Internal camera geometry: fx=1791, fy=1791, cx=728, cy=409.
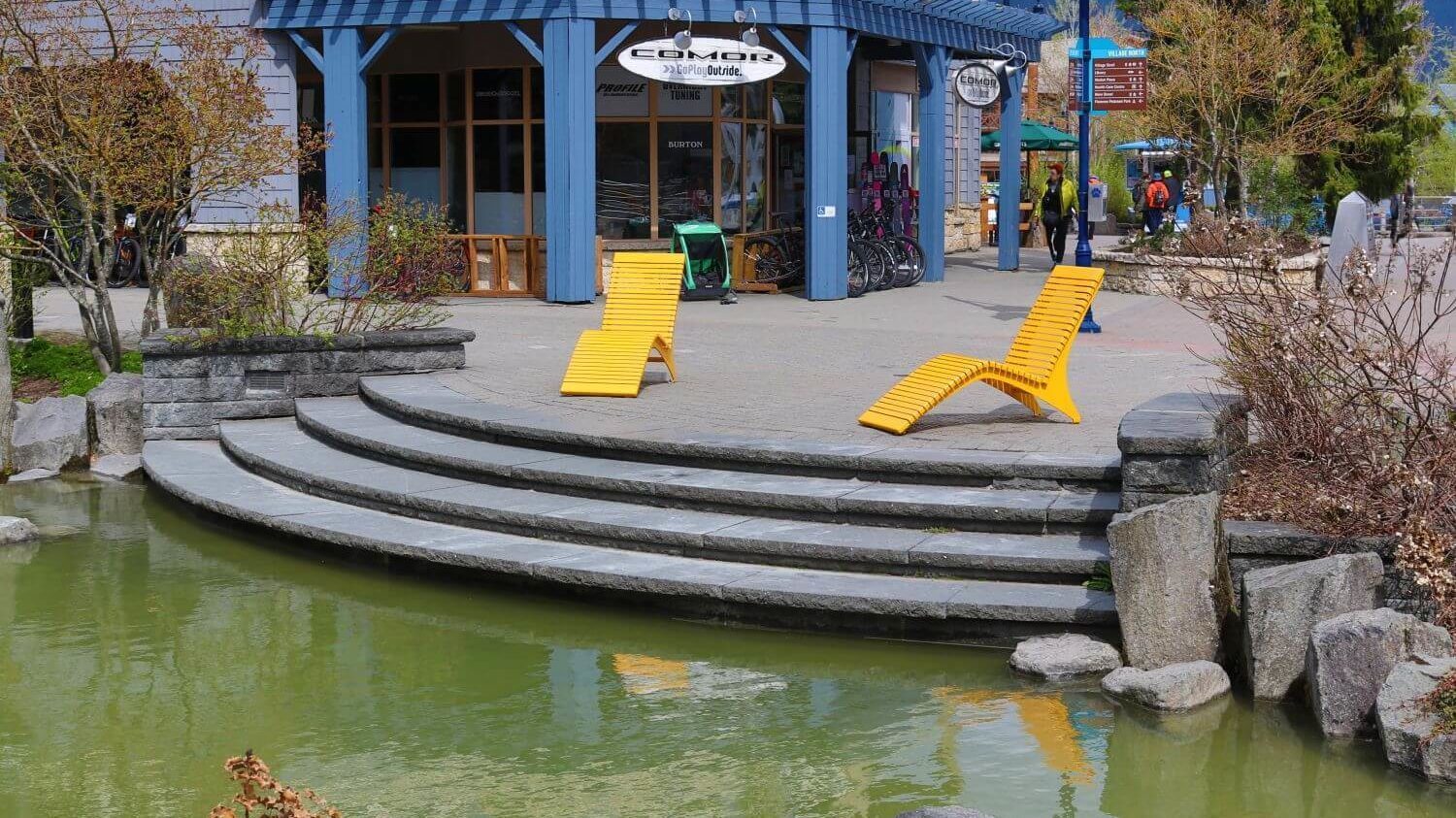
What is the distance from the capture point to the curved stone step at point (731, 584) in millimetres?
7516

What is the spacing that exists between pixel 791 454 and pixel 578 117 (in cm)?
1060

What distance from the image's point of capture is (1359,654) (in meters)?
6.30

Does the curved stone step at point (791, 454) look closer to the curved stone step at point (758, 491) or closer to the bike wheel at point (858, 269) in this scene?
the curved stone step at point (758, 491)

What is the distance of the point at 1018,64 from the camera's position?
968 inches

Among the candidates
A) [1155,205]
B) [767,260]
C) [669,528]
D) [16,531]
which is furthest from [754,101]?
[669,528]

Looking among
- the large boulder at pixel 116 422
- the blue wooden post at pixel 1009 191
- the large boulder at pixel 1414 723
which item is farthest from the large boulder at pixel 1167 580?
the blue wooden post at pixel 1009 191

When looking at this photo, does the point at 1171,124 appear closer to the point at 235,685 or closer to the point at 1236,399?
the point at 1236,399

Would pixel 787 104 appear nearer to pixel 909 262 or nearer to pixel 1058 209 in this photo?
pixel 909 262

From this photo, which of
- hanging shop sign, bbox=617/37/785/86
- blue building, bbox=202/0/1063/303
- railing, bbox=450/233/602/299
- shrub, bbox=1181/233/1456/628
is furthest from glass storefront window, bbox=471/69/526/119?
shrub, bbox=1181/233/1456/628

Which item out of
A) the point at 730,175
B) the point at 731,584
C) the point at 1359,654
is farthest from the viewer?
the point at 730,175

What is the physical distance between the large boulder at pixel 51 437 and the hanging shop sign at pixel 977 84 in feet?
43.2

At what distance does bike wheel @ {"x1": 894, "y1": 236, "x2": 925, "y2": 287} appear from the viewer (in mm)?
22484

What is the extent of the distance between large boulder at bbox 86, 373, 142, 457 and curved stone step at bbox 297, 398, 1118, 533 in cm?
234

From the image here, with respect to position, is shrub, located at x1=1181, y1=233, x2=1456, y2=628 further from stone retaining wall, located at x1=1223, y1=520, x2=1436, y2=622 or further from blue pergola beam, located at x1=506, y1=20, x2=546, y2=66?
blue pergola beam, located at x1=506, y1=20, x2=546, y2=66
